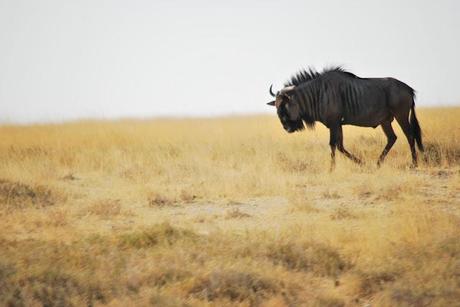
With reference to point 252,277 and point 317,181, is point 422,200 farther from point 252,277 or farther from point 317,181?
point 252,277

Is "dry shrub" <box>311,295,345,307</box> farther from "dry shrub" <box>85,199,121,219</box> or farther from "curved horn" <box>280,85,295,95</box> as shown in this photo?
"curved horn" <box>280,85,295,95</box>

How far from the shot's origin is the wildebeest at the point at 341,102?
13.1 metres

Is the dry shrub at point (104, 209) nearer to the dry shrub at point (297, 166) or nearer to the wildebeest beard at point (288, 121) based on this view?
the dry shrub at point (297, 166)

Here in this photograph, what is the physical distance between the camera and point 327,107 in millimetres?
13062

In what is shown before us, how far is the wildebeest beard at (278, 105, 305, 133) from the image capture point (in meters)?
13.3

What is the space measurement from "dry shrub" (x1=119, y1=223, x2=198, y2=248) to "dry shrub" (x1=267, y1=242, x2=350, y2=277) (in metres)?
1.00

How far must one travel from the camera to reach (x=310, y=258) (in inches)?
238

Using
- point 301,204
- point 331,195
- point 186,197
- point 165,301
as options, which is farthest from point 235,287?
point 331,195

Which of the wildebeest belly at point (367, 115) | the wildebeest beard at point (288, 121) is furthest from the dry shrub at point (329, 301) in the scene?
the wildebeest belly at point (367, 115)

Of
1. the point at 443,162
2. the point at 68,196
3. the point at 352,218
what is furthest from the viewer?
the point at 443,162

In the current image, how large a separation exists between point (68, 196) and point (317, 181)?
4100mm

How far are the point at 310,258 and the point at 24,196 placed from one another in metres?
5.51

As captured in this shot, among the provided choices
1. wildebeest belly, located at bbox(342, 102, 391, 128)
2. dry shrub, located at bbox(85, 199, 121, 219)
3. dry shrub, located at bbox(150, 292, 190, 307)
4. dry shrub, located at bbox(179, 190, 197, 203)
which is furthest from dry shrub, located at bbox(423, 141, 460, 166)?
dry shrub, located at bbox(150, 292, 190, 307)

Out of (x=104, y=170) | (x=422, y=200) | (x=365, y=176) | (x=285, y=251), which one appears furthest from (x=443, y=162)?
(x=285, y=251)
